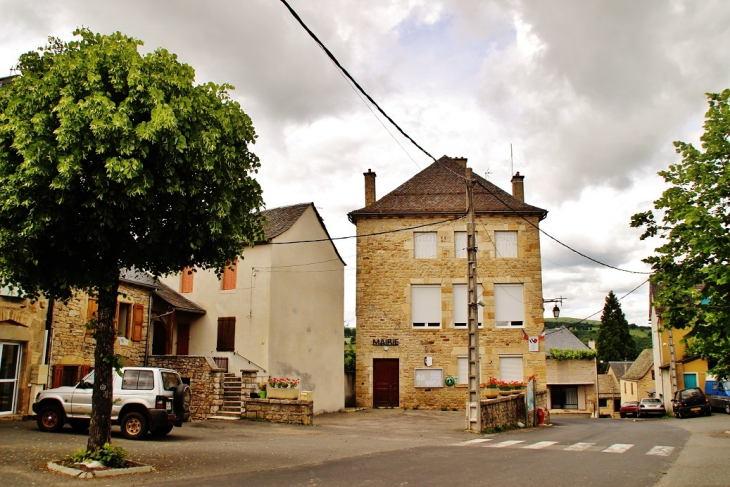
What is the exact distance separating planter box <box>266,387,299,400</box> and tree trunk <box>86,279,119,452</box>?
9854 millimetres

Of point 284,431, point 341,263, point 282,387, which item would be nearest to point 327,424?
point 282,387

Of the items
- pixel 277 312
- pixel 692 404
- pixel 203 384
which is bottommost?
pixel 692 404

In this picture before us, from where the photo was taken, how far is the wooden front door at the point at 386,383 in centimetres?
2745

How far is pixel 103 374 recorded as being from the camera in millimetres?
8945

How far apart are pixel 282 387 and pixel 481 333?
1169cm

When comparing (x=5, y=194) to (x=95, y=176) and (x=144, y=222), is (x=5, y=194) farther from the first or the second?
(x=144, y=222)

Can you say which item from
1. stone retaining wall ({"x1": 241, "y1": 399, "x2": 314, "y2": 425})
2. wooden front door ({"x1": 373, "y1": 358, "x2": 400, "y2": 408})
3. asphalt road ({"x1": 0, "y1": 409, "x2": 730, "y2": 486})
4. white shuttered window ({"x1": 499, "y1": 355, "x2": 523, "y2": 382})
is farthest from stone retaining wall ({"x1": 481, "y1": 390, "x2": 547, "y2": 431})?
wooden front door ({"x1": 373, "y1": 358, "x2": 400, "y2": 408})

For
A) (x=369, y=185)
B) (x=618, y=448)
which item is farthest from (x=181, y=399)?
(x=369, y=185)

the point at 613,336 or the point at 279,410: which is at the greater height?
the point at 613,336

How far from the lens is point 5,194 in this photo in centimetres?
802

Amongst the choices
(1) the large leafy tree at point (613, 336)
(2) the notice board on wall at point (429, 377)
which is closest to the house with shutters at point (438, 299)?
(2) the notice board on wall at point (429, 377)

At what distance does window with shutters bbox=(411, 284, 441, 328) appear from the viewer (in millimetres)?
27844

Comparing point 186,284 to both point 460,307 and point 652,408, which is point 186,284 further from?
point 652,408

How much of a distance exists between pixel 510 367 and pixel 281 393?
1258cm
